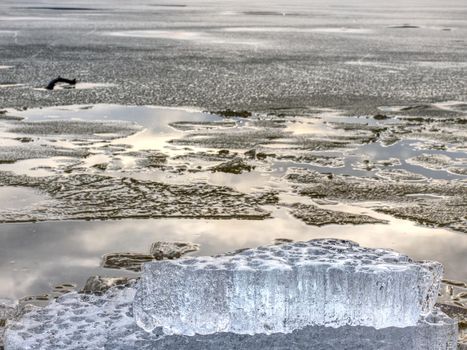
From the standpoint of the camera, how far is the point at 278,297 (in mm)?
4172

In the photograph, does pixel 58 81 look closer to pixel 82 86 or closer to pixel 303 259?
pixel 82 86

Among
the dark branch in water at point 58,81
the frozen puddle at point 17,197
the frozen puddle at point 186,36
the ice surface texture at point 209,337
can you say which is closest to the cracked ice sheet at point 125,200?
the frozen puddle at point 17,197

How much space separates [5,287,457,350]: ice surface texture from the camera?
3.98 m

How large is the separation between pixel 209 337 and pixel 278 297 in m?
0.44

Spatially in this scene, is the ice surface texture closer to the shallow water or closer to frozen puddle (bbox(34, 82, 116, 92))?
the shallow water

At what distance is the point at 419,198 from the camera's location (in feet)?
25.5

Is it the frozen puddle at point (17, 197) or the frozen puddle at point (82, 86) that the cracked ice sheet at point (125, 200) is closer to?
the frozen puddle at point (17, 197)

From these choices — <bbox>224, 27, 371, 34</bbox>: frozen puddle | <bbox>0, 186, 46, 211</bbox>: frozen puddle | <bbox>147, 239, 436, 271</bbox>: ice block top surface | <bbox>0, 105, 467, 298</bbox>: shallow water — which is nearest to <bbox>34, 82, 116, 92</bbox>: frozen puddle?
<bbox>0, 105, 467, 298</bbox>: shallow water

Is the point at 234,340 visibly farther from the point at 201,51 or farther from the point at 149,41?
the point at 149,41

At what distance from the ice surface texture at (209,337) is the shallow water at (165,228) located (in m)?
1.37

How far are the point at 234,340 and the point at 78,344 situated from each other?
85 cm

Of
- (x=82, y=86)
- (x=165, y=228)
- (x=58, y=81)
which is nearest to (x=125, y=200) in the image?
(x=165, y=228)

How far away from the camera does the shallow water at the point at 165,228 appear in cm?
605

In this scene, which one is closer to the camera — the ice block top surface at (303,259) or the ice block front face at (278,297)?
the ice block front face at (278,297)
